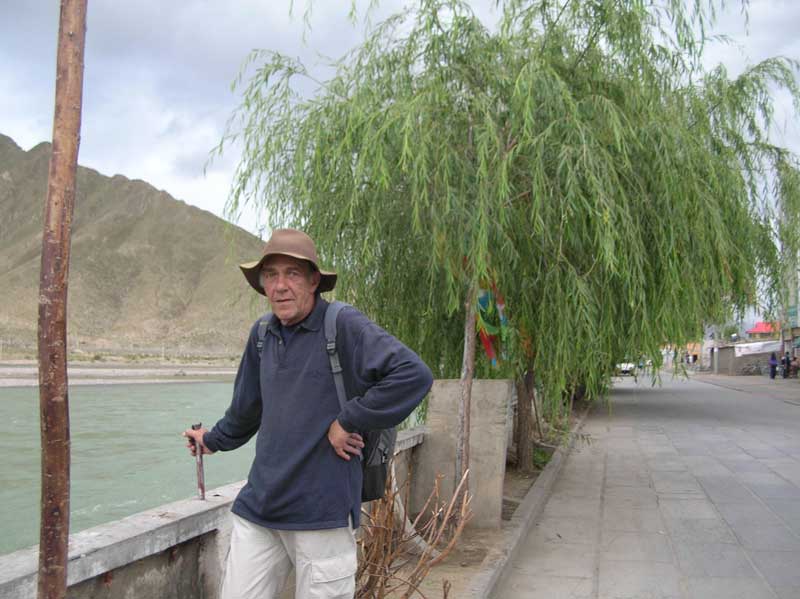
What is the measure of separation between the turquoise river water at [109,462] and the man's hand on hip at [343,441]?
31.9ft

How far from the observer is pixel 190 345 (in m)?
96.8

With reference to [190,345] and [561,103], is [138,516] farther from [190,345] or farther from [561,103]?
[190,345]

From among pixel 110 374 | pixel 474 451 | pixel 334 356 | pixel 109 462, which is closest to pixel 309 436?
pixel 334 356

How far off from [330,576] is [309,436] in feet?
1.53

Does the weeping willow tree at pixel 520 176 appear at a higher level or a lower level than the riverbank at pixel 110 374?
higher

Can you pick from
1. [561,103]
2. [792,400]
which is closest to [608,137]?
[561,103]

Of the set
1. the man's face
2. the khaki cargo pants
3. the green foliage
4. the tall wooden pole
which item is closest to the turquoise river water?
the green foliage

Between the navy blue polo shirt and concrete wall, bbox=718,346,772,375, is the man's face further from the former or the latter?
concrete wall, bbox=718,346,772,375

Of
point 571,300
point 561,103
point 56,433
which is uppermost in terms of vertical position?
point 561,103

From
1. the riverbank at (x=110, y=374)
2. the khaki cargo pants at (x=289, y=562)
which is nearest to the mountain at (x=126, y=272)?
the riverbank at (x=110, y=374)

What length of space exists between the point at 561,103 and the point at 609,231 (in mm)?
944

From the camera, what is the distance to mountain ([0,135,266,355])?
97294 millimetres

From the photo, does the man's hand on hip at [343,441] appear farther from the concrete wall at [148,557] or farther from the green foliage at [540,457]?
the green foliage at [540,457]

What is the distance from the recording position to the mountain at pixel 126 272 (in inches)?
3830
